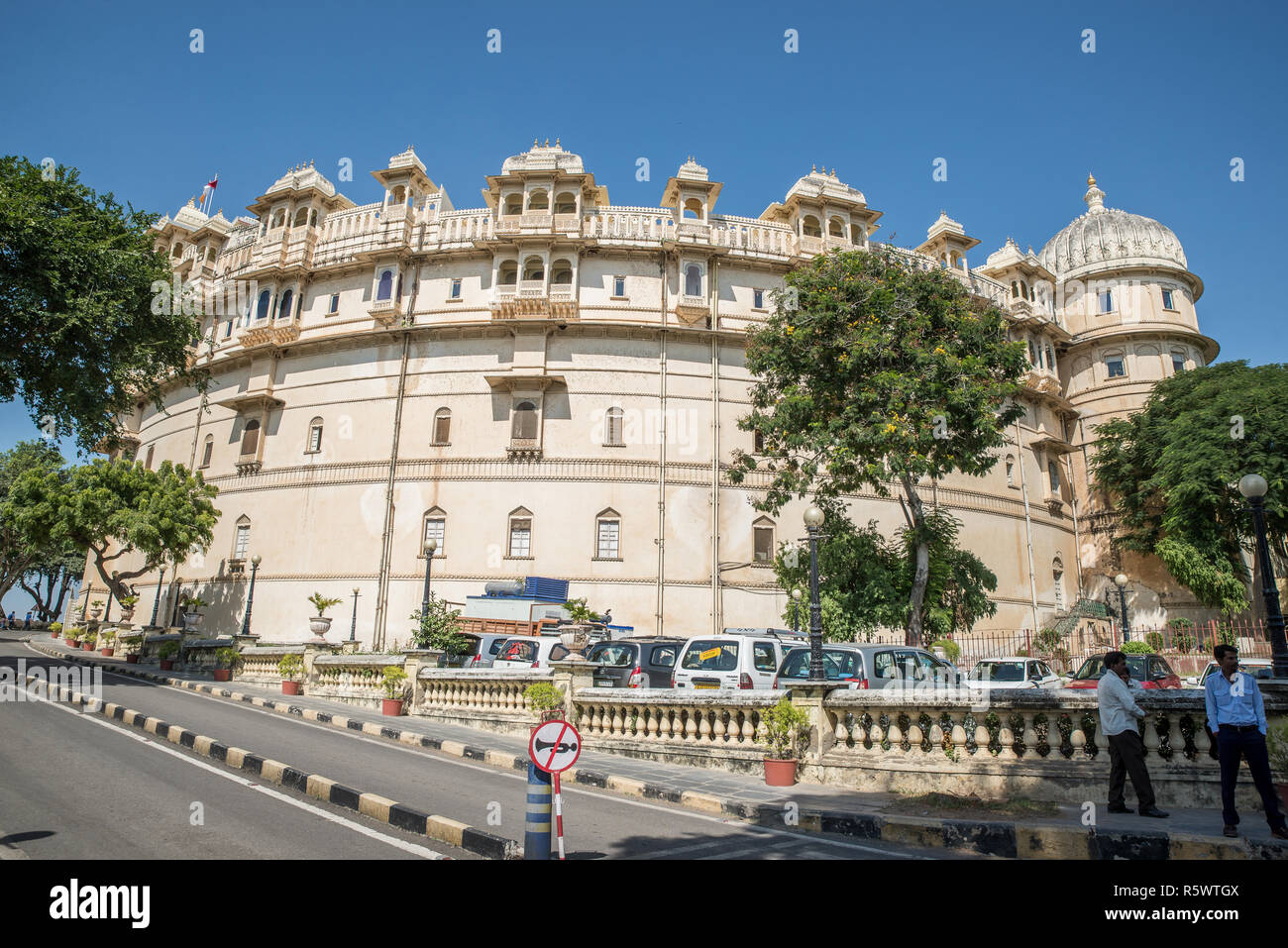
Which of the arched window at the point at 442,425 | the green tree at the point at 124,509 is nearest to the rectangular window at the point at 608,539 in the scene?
the arched window at the point at 442,425

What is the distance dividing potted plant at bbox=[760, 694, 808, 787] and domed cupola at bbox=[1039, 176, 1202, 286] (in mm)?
39912

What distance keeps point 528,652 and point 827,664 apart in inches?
297

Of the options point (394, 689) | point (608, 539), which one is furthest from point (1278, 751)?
point (608, 539)

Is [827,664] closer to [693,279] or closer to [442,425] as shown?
[693,279]

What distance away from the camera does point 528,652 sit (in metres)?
17.0

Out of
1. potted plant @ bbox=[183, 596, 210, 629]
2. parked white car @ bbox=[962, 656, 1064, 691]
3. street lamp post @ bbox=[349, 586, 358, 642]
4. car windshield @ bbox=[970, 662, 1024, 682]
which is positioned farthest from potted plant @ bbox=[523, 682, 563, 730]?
potted plant @ bbox=[183, 596, 210, 629]

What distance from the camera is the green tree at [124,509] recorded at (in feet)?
101

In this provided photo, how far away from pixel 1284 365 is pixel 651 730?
115ft

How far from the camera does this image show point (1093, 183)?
4544 cm

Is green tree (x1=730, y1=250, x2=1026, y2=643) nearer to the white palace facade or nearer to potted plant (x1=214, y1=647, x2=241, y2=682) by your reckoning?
the white palace facade

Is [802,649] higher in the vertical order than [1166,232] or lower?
lower

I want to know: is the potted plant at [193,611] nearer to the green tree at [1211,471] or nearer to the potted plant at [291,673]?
the potted plant at [291,673]
